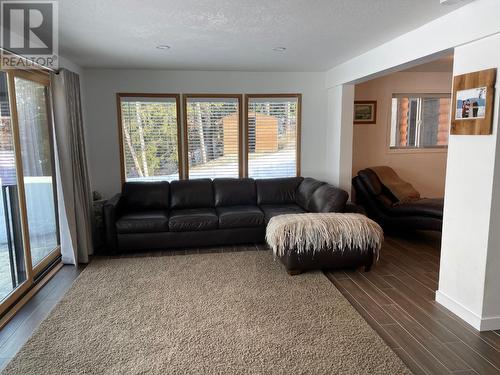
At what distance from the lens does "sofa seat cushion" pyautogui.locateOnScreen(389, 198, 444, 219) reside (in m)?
4.74

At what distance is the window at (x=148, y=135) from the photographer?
214 inches

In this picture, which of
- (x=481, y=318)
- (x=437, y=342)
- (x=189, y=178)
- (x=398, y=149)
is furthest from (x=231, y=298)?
(x=398, y=149)

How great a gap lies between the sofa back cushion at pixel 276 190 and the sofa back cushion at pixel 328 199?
2.36 feet

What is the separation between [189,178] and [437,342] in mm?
4107

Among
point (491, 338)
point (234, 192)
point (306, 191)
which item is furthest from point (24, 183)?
point (491, 338)

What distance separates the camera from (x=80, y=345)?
102 inches

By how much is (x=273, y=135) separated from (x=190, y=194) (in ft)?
5.53

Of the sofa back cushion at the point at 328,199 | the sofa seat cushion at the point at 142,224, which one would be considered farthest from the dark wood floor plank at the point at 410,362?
the sofa seat cushion at the point at 142,224

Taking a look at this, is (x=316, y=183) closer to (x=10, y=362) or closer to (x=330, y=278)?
(x=330, y=278)

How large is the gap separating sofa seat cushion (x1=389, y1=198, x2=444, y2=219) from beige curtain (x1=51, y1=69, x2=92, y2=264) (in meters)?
4.27

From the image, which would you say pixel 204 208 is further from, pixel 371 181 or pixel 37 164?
pixel 371 181

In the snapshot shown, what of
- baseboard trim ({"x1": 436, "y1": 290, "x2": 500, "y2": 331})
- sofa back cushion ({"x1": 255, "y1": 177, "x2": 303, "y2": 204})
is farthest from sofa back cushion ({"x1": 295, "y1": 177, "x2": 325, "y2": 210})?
baseboard trim ({"x1": 436, "y1": 290, "x2": 500, "y2": 331})

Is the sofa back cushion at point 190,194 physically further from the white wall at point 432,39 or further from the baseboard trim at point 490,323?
the baseboard trim at point 490,323

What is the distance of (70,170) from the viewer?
4160 mm
